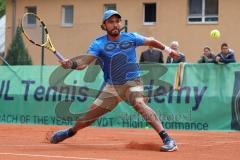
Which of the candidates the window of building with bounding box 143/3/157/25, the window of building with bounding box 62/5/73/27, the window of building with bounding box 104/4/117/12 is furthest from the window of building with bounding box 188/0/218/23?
the window of building with bounding box 62/5/73/27

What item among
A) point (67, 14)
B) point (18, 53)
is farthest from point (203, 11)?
Answer: point (18, 53)

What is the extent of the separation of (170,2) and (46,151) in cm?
1814

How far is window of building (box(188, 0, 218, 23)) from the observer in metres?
25.3

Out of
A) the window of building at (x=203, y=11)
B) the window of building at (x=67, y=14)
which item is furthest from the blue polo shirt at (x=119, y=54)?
the window of building at (x=67, y=14)

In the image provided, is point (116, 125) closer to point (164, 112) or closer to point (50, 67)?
point (164, 112)

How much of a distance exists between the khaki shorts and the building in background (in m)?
13.4

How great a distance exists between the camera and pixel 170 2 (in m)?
25.8

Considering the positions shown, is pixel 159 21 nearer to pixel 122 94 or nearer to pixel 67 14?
pixel 67 14

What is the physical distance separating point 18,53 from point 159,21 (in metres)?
5.96

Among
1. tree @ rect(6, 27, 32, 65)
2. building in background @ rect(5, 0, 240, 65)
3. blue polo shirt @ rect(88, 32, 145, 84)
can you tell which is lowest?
blue polo shirt @ rect(88, 32, 145, 84)

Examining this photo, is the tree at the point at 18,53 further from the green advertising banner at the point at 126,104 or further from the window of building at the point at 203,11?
the window of building at the point at 203,11

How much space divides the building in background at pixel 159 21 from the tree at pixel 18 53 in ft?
0.78

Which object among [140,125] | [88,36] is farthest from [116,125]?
[88,36]

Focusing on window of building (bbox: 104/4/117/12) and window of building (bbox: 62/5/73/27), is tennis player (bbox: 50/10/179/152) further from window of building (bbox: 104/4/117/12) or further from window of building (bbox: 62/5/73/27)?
window of building (bbox: 62/5/73/27)
